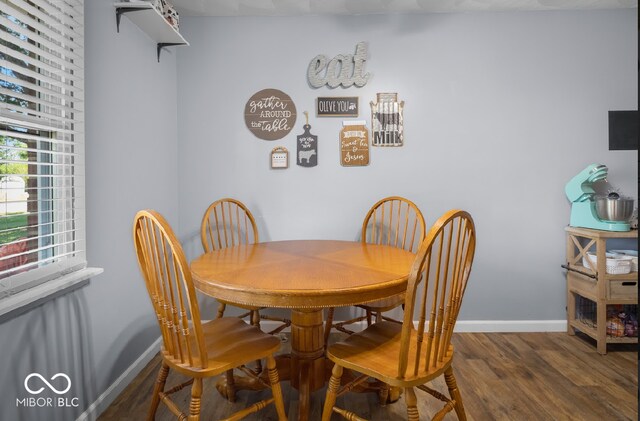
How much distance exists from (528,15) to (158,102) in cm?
269

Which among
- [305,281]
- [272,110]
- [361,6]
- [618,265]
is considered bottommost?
[618,265]

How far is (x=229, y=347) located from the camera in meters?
1.40

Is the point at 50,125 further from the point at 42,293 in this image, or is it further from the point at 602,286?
the point at 602,286

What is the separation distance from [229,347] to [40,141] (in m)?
1.15

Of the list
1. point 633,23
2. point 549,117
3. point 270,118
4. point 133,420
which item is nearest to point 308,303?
point 133,420

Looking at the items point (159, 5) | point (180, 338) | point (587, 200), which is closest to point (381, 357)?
point (180, 338)

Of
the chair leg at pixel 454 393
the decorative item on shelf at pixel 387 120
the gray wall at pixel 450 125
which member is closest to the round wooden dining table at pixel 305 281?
the chair leg at pixel 454 393

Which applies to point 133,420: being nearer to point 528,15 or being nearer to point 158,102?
point 158,102

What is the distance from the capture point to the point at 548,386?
194cm

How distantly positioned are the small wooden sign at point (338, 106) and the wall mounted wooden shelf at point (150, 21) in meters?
1.03

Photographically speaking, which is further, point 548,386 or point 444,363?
point 548,386

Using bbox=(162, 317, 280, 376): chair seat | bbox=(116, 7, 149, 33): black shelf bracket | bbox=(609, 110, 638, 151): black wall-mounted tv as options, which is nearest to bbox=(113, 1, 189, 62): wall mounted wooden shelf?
bbox=(116, 7, 149, 33): black shelf bracket

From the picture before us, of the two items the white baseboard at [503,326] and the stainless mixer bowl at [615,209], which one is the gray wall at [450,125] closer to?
the white baseboard at [503,326]

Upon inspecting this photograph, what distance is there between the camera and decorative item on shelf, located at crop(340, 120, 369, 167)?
2648mm
